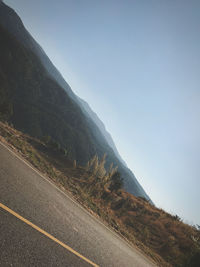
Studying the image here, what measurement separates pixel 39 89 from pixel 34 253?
8825 cm

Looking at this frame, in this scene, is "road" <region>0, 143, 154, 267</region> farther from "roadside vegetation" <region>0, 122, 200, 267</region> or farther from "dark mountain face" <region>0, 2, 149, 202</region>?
"dark mountain face" <region>0, 2, 149, 202</region>

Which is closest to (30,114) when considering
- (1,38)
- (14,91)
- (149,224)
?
(14,91)

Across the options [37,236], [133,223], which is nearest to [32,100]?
[133,223]

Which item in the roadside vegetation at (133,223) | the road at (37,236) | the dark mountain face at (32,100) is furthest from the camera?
the dark mountain face at (32,100)

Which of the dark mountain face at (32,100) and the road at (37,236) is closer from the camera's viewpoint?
the road at (37,236)

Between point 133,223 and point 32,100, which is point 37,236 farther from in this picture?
point 32,100

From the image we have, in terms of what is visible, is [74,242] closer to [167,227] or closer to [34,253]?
[34,253]

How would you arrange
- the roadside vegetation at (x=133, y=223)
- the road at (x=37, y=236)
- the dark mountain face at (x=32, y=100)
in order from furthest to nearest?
the dark mountain face at (x=32, y=100) < the roadside vegetation at (x=133, y=223) < the road at (x=37, y=236)

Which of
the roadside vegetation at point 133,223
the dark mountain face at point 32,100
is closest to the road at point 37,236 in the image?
the roadside vegetation at point 133,223

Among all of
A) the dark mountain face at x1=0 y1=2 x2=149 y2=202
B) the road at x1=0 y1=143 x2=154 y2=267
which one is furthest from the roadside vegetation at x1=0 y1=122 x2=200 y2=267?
the dark mountain face at x1=0 y1=2 x2=149 y2=202

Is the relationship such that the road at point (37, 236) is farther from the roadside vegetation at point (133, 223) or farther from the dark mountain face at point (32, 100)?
the dark mountain face at point (32, 100)

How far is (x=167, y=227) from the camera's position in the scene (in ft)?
47.9

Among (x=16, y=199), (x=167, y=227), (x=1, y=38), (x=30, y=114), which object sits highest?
(x=1, y=38)

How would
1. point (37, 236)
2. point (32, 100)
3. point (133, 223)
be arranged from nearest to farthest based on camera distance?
1. point (37, 236)
2. point (133, 223)
3. point (32, 100)
